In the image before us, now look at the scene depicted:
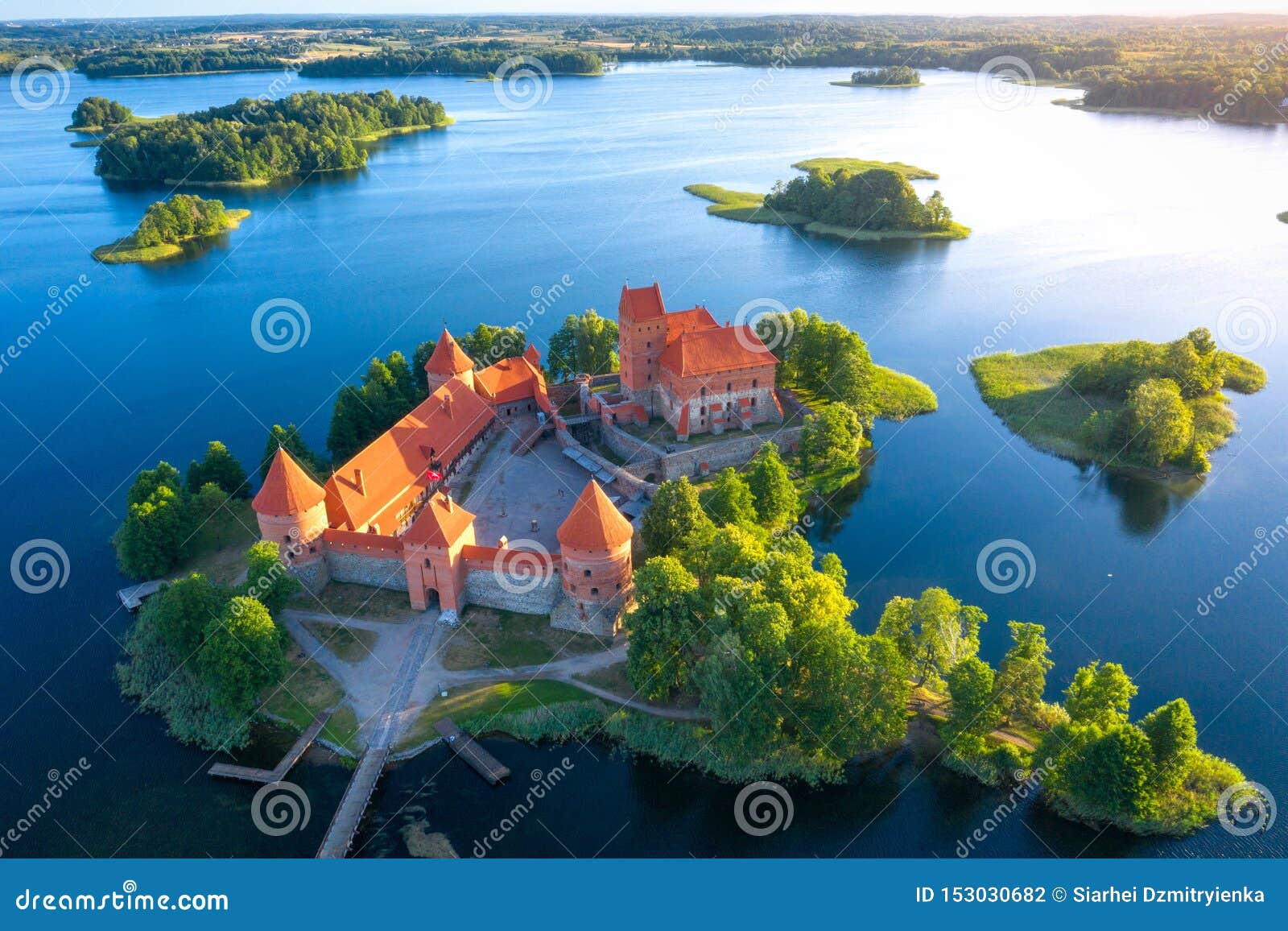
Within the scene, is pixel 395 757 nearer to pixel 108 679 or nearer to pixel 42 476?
pixel 108 679

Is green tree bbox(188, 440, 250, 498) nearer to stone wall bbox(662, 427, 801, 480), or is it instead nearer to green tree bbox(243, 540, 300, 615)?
green tree bbox(243, 540, 300, 615)

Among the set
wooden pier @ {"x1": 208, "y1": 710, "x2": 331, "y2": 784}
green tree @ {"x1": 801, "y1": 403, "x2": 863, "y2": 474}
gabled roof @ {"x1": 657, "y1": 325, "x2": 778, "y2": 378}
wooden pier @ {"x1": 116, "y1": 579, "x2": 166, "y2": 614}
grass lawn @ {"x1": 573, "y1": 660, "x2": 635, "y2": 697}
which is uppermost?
gabled roof @ {"x1": 657, "y1": 325, "x2": 778, "y2": 378}

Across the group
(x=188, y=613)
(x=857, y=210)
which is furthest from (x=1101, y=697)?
(x=857, y=210)

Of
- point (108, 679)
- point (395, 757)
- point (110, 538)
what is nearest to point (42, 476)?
point (110, 538)

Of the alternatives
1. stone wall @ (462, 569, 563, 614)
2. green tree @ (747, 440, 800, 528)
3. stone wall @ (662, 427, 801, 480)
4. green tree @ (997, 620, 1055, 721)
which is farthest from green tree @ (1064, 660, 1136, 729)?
stone wall @ (662, 427, 801, 480)

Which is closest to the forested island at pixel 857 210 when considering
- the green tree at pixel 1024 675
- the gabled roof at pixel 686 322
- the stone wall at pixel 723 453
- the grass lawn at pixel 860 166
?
the grass lawn at pixel 860 166

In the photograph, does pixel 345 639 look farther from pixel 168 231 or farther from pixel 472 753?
pixel 168 231
